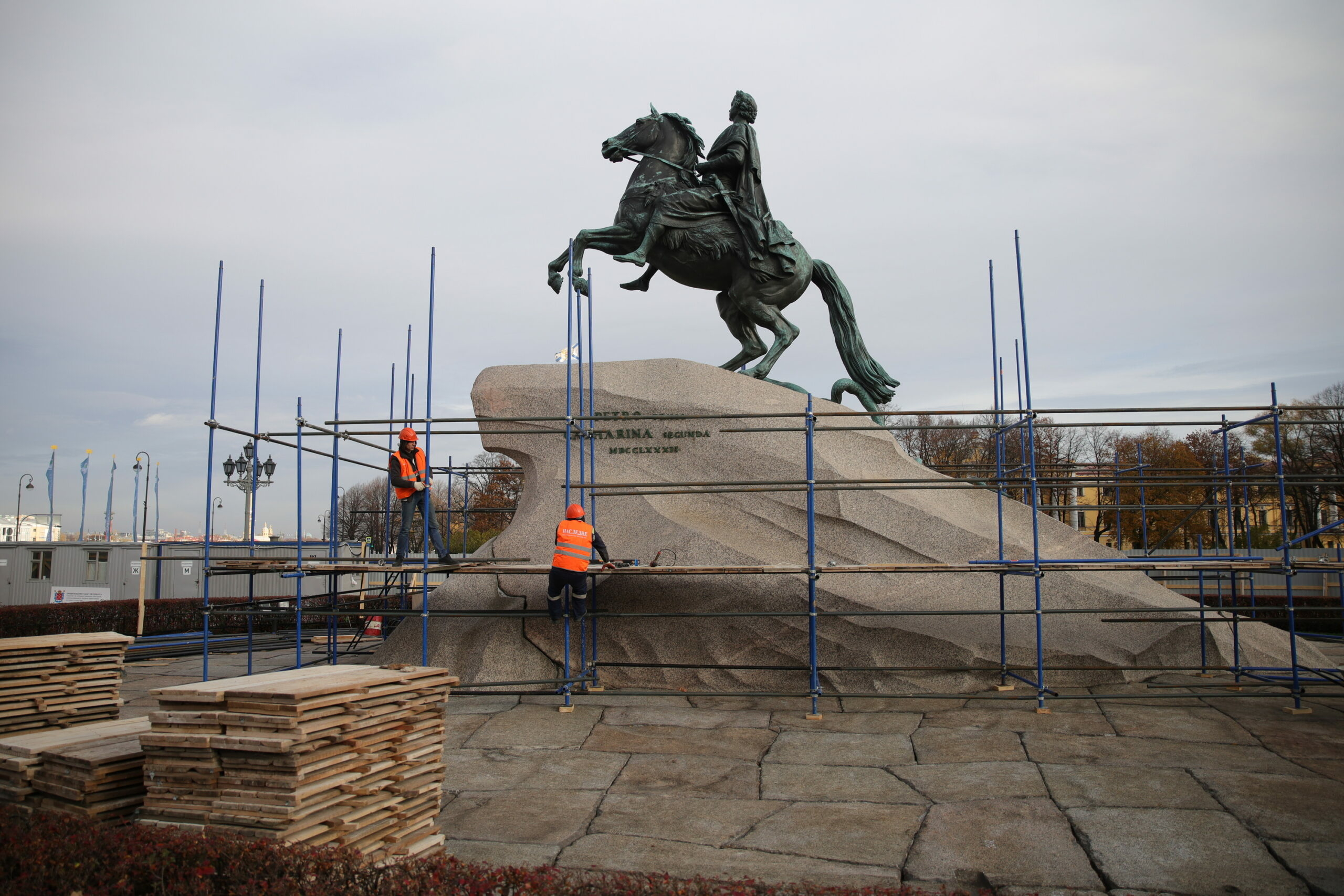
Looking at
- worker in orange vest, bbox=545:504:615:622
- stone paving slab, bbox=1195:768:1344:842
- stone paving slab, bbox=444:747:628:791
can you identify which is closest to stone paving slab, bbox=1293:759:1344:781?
stone paving slab, bbox=1195:768:1344:842

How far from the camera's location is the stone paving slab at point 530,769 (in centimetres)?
550

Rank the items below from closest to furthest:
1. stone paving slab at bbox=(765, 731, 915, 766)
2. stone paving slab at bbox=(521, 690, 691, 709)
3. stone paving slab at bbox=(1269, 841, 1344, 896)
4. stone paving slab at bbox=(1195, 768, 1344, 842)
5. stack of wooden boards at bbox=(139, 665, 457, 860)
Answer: stack of wooden boards at bbox=(139, 665, 457, 860) → stone paving slab at bbox=(1269, 841, 1344, 896) → stone paving slab at bbox=(1195, 768, 1344, 842) → stone paving slab at bbox=(765, 731, 915, 766) → stone paving slab at bbox=(521, 690, 691, 709)

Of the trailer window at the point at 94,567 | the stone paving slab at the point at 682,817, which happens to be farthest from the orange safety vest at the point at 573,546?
the trailer window at the point at 94,567

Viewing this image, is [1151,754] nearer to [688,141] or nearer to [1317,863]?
[1317,863]

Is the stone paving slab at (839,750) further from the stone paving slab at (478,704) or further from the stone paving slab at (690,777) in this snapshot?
the stone paving slab at (478,704)

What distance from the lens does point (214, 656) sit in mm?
12234

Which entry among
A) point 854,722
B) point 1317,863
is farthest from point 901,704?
point 1317,863

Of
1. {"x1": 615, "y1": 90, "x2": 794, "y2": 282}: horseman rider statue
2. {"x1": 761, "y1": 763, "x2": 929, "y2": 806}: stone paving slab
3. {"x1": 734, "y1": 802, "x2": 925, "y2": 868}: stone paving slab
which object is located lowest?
{"x1": 734, "y1": 802, "x2": 925, "y2": 868}: stone paving slab

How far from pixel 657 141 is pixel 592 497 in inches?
164

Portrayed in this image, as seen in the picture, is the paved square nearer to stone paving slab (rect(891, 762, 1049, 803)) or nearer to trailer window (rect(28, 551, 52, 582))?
stone paving slab (rect(891, 762, 1049, 803))

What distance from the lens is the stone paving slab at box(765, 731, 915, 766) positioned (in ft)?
19.7

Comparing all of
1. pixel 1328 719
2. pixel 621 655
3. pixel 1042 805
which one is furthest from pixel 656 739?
pixel 1328 719

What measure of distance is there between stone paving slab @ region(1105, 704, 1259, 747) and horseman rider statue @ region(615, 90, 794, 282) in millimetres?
5323

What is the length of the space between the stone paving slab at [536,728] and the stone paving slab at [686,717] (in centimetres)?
17
